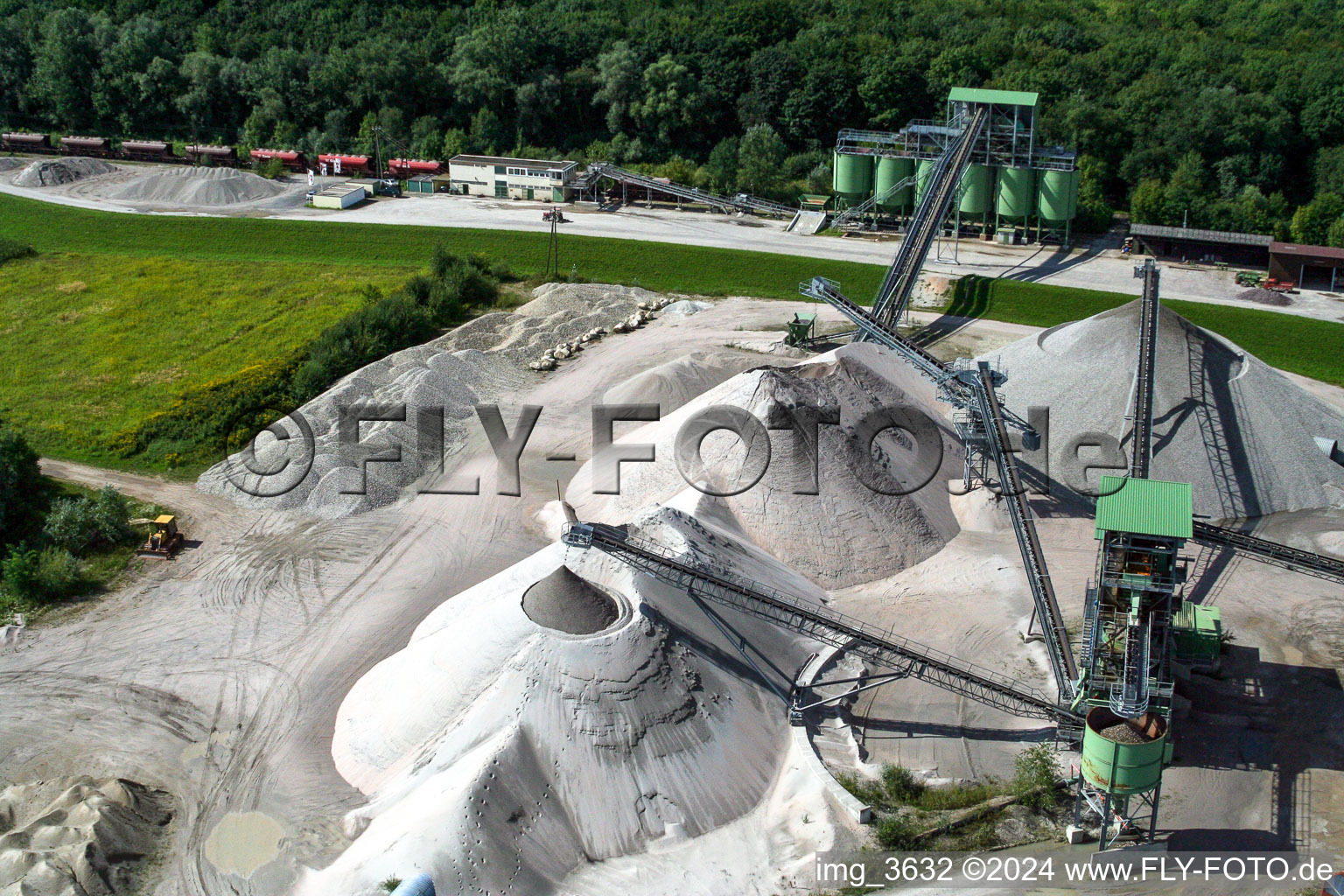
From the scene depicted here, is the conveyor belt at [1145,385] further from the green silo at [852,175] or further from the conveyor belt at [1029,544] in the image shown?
the green silo at [852,175]

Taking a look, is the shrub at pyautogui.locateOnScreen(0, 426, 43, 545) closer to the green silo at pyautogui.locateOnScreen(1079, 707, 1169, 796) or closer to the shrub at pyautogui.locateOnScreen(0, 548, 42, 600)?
the shrub at pyautogui.locateOnScreen(0, 548, 42, 600)

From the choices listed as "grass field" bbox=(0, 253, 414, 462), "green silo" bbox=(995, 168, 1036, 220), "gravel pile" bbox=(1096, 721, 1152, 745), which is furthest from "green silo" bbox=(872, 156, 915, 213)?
"gravel pile" bbox=(1096, 721, 1152, 745)

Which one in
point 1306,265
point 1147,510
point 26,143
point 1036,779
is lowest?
point 1036,779

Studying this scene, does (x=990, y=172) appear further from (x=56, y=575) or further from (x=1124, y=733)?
(x=56, y=575)

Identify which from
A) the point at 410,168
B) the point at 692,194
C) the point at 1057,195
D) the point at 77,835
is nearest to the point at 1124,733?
the point at 77,835

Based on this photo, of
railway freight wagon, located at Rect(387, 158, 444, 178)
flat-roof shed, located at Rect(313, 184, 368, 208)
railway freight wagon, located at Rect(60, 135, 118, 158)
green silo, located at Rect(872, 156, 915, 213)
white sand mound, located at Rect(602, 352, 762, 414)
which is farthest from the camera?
railway freight wagon, located at Rect(60, 135, 118, 158)

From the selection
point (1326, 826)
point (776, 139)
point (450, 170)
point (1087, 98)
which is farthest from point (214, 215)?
point (1326, 826)

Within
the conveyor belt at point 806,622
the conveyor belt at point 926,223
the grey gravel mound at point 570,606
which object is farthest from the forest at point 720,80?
the grey gravel mound at point 570,606
